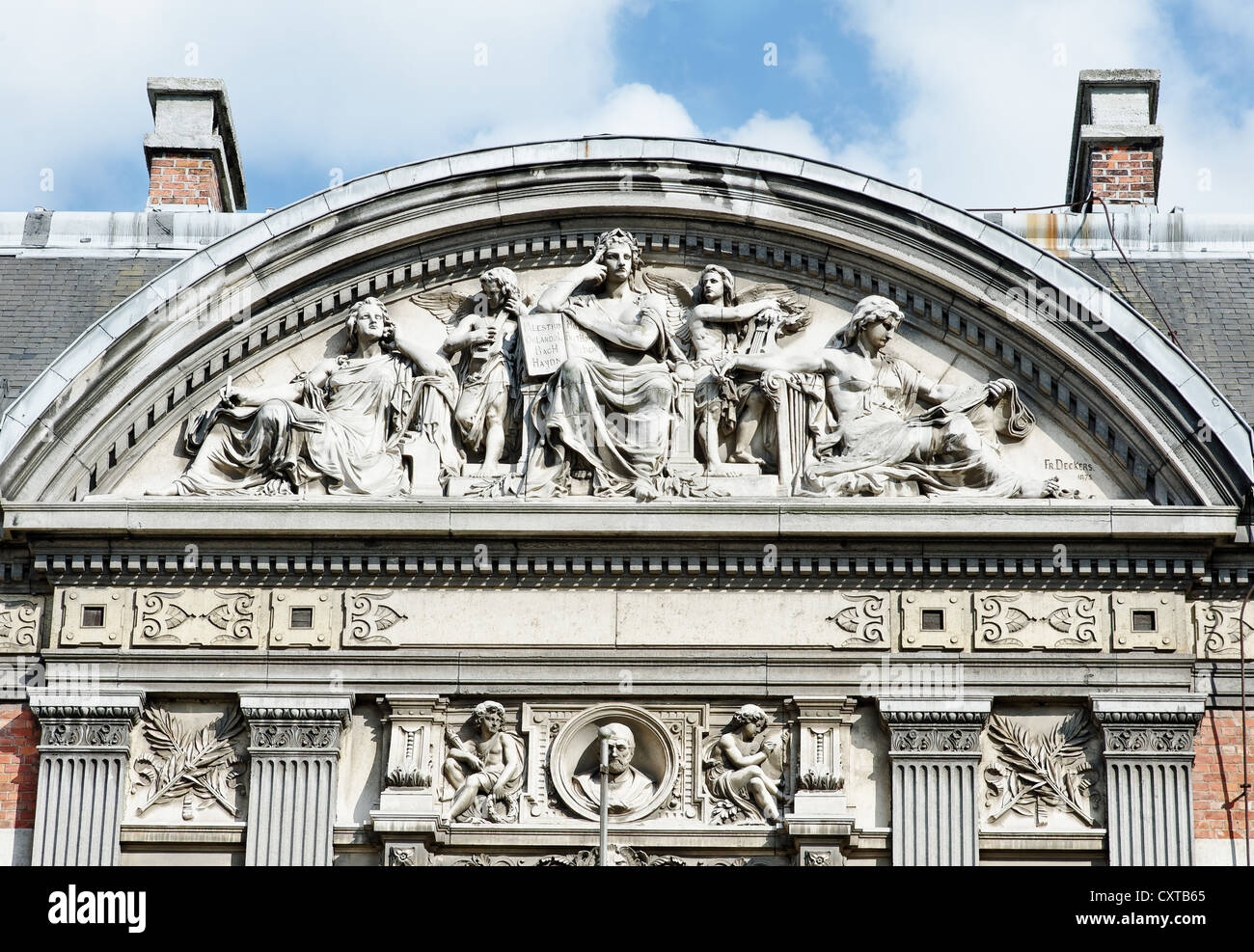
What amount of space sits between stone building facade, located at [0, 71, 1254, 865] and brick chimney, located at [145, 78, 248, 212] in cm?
294

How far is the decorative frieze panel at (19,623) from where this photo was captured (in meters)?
19.8

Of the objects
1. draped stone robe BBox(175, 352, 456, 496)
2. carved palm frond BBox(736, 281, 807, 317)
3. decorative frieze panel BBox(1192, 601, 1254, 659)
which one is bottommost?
decorative frieze panel BBox(1192, 601, 1254, 659)

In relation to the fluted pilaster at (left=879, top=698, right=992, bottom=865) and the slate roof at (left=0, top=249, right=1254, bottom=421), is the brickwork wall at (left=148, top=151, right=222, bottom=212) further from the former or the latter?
the fluted pilaster at (left=879, top=698, right=992, bottom=865)

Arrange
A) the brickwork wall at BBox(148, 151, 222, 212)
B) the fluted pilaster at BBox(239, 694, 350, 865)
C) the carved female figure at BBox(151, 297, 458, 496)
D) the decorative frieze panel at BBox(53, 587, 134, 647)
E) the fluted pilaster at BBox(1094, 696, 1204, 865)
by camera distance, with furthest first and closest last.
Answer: the brickwork wall at BBox(148, 151, 222, 212) → the carved female figure at BBox(151, 297, 458, 496) → the decorative frieze panel at BBox(53, 587, 134, 647) → the fluted pilaster at BBox(239, 694, 350, 865) → the fluted pilaster at BBox(1094, 696, 1204, 865)

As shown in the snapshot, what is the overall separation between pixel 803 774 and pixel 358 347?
496cm

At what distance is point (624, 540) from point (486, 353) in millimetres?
2021

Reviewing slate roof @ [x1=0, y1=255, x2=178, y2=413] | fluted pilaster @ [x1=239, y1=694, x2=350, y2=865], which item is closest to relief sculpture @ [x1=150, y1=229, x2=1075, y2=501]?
slate roof @ [x1=0, y1=255, x2=178, y2=413]

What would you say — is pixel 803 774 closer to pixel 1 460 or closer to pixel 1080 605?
pixel 1080 605

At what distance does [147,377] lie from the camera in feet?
66.7

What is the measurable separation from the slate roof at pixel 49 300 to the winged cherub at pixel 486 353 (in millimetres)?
2765

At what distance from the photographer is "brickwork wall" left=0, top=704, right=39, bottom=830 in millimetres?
Result: 19375
